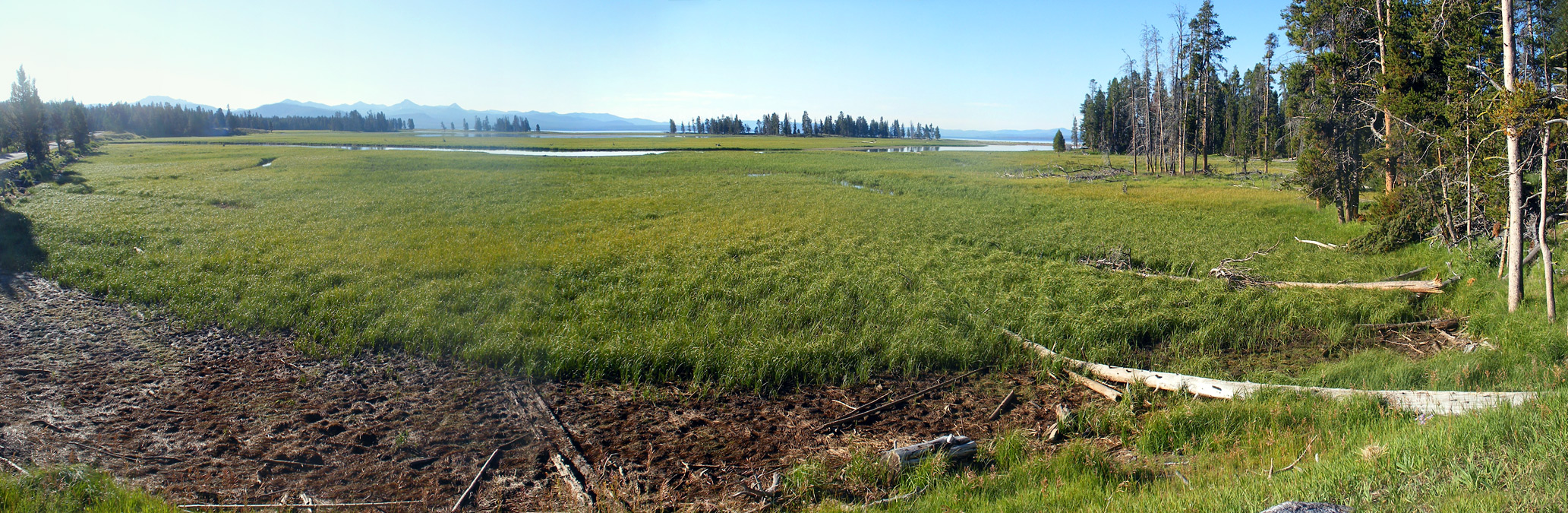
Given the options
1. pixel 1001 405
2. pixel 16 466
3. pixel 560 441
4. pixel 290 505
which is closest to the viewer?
pixel 290 505

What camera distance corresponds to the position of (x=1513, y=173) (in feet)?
31.6

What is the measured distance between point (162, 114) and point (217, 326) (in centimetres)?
16487

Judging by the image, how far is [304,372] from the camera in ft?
28.6

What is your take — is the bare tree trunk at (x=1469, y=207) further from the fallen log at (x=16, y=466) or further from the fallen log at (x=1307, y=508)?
the fallen log at (x=16, y=466)

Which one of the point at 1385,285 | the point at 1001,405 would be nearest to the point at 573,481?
the point at 1001,405

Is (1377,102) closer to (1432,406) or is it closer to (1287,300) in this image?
(1287,300)

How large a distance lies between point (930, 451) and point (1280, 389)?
4.53m

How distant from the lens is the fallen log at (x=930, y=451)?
629cm

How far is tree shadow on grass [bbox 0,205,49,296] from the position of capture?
13.6m

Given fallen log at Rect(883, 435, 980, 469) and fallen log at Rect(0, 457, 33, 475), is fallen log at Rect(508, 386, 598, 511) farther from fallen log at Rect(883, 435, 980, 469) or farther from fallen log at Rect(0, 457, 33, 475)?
fallen log at Rect(0, 457, 33, 475)

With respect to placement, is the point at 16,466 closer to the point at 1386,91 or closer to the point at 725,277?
the point at 725,277

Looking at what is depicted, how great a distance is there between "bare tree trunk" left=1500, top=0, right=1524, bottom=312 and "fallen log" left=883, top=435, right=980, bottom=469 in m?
9.34

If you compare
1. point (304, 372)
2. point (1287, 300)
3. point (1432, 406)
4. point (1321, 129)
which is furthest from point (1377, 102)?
point (304, 372)

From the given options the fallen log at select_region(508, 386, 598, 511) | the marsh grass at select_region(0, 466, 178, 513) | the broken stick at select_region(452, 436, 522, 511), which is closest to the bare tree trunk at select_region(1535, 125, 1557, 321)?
the fallen log at select_region(508, 386, 598, 511)
